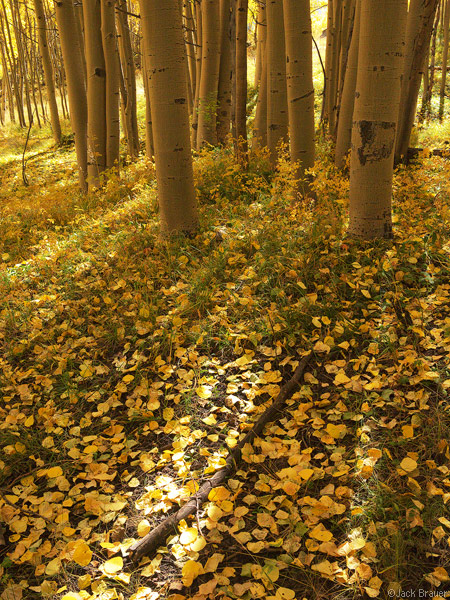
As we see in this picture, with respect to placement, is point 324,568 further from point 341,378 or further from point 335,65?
point 335,65

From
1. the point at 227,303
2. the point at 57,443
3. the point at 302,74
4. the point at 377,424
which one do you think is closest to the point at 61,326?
the point at 57,443

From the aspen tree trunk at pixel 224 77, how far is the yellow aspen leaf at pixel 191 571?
6.41 meters

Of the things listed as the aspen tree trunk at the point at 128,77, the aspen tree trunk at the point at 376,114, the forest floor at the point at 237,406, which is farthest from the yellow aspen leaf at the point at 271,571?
the aspen tree trunk at the point at 128,77

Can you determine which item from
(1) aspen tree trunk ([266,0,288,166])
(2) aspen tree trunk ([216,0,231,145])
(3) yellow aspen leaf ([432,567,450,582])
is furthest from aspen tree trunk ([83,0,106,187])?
(3) yellow aspen leaf ([432,567,450,582])

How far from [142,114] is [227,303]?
16774mm

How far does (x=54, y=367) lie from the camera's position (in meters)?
3.45

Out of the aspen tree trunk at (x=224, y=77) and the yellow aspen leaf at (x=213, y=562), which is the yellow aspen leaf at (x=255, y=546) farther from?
the aspen tree trunk at (x=224, y=77)

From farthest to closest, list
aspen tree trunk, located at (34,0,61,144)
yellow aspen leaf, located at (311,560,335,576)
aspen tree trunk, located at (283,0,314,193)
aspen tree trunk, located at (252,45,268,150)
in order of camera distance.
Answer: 1. aspen tree trunk, located at (34,0,61,144)
2. aspen tree trunk, located at (252,45,268,150)
3. aspen tree trunk, located at (283,0,314,193)
4. yellow aspen leaf, located at (311,560,335,576)

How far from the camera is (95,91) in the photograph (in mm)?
7039

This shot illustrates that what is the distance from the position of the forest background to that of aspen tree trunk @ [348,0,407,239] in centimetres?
3

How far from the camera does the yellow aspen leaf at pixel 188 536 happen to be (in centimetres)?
209

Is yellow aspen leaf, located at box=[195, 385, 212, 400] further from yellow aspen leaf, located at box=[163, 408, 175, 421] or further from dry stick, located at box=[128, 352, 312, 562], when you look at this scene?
dry stick, located at box=[128, 352, 312, 562]

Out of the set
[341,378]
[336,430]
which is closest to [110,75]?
[341,378]

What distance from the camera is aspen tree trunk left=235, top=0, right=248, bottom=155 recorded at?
6043mm
